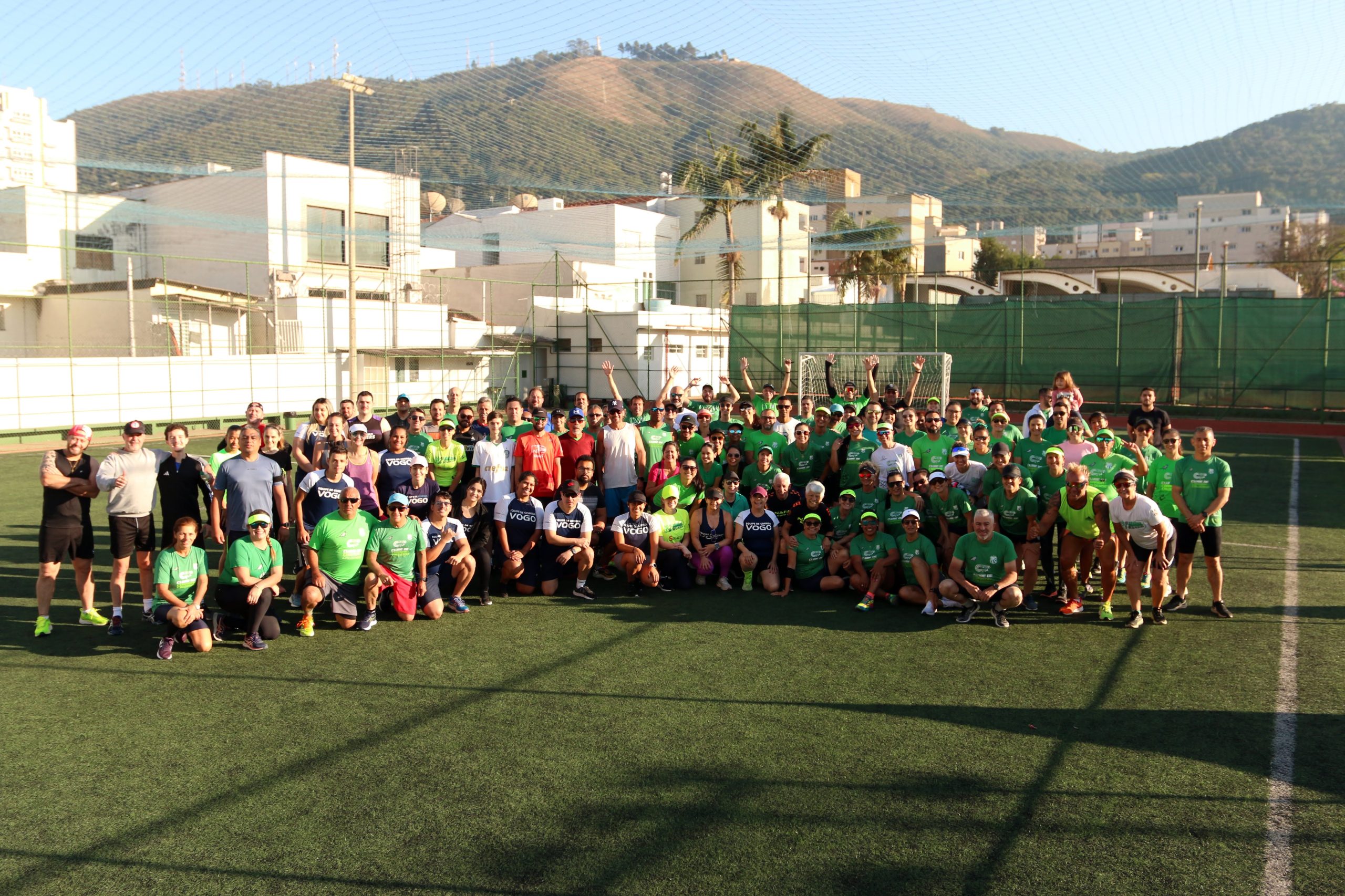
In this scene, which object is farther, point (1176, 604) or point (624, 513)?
point (624, 513)

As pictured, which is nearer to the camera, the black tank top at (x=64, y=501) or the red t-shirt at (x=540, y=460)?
the black tank top at (x=64, y=501)

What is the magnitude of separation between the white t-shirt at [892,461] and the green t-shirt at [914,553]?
0.96m

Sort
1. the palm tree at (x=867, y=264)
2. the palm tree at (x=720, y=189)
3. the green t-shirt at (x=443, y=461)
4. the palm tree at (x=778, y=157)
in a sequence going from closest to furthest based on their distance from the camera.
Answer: the green t-shirt at (x=443, y=461) → the palm tree at (x=720, y=189) → the palm tree at (x=778, y=157) → the palm tree at (x=867, y=264)

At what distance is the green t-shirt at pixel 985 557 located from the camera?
780 centimetres

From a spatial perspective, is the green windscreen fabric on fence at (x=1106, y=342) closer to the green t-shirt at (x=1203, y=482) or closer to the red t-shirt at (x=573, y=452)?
the green t-shirt at (x=1203, y=482)

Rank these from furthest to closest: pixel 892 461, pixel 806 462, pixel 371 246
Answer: pixel 371 246 → pixel 806 462 → pixel 892 461

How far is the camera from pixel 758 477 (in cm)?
948

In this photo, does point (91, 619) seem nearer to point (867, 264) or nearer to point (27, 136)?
point (867, 264)

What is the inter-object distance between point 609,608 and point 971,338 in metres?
22.1

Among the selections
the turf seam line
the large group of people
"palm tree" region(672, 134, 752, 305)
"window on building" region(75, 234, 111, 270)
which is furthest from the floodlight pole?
the turf seam line

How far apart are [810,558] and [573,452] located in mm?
2649

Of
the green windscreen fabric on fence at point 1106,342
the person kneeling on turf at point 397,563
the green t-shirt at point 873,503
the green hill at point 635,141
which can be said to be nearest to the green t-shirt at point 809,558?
the green t-shirt at point 873,503

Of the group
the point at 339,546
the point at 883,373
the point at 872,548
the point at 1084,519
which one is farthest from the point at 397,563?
the point at 883,373

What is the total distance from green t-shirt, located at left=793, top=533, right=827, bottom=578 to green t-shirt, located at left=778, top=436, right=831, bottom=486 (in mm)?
1208
